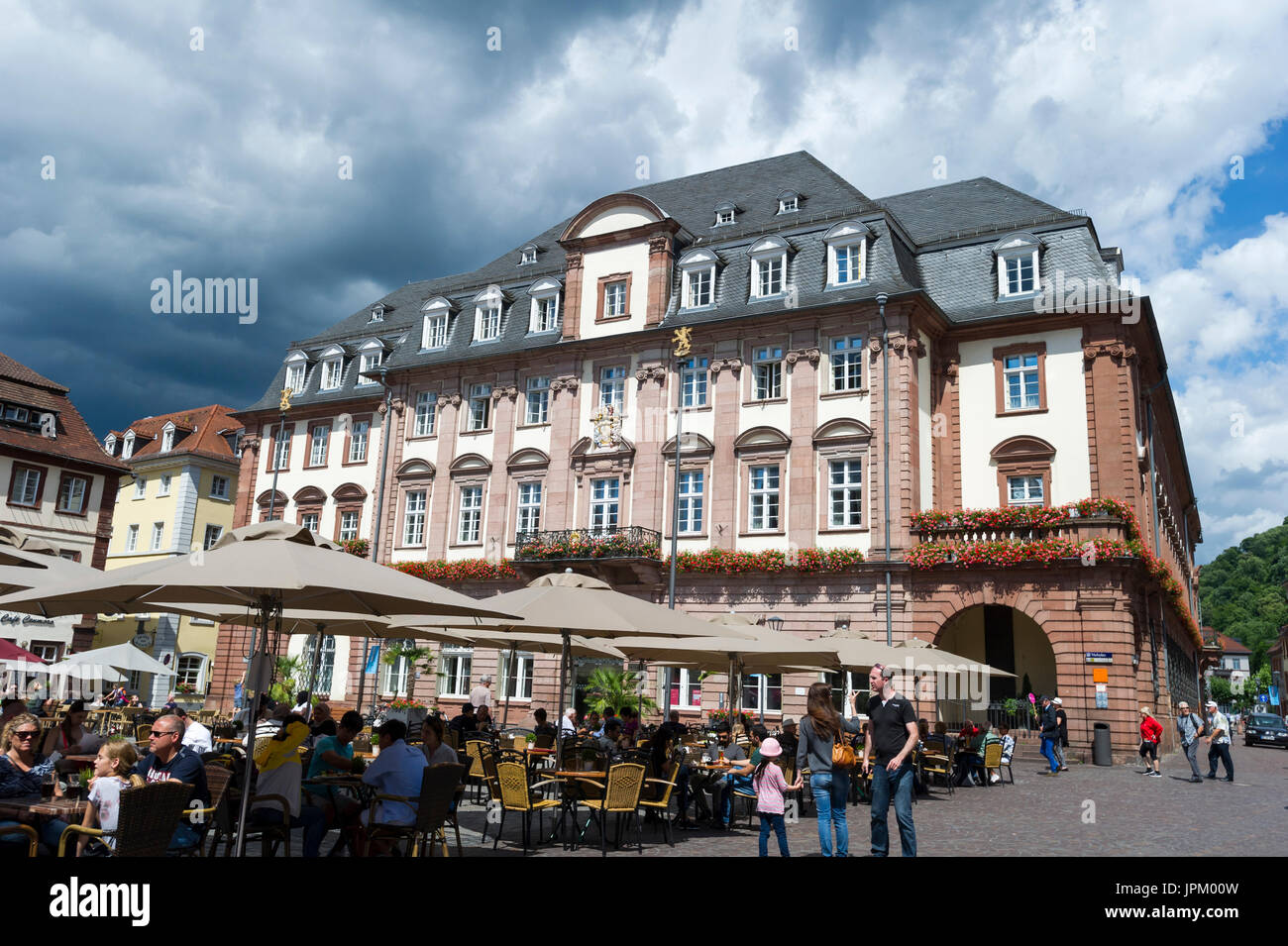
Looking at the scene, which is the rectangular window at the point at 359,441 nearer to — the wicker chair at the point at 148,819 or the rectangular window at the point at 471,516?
the rectangular window at the point at 471,516

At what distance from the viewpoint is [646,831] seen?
45.5ft

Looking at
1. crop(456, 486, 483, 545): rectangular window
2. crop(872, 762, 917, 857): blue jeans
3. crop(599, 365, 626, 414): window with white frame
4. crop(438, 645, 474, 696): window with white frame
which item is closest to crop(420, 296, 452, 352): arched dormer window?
crop(456, 486, 483, 545): rectangular window

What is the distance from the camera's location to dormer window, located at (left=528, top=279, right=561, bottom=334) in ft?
123

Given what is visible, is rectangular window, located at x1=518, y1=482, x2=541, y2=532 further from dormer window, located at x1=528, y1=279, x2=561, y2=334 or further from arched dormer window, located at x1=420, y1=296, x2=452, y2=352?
arched dormer window, located at x1=420, y1=296, x2=452, y2=352

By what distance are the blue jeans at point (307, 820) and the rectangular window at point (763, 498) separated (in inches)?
891

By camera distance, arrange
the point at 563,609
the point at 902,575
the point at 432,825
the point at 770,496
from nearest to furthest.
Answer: the point at 432,825 → the point at 563,609 → the point at 902,575 → the point at 770,496

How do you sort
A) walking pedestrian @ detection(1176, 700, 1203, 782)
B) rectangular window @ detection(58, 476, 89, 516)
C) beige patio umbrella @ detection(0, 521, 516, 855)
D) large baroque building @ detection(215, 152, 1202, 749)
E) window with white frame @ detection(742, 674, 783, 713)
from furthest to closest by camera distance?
rectangular window @ detection(58, 476, 89, 516) < window with white frame @ detection(742, 674, 783, 713) < large baroque building @ detection(215, 152, 1202, 749) < walking pedestrian @ detection(1176, 700, 1203, 782) < beige patio umbrella @ detection(0, 521, 516, 855)

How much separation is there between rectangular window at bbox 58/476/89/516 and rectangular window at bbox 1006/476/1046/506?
39.7m

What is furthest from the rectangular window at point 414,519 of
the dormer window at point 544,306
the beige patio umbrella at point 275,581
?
the beige patio umbrella at point 275,581

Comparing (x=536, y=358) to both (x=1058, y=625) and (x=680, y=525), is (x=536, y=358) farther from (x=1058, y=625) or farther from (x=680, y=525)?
(x=1058, y=625)

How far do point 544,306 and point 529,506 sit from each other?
803 centimetres

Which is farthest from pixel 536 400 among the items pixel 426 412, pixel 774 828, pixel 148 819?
pixel 148 819

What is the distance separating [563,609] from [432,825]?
12.6 feet

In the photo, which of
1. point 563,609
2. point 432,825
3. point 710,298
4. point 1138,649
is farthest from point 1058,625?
point 432,825
